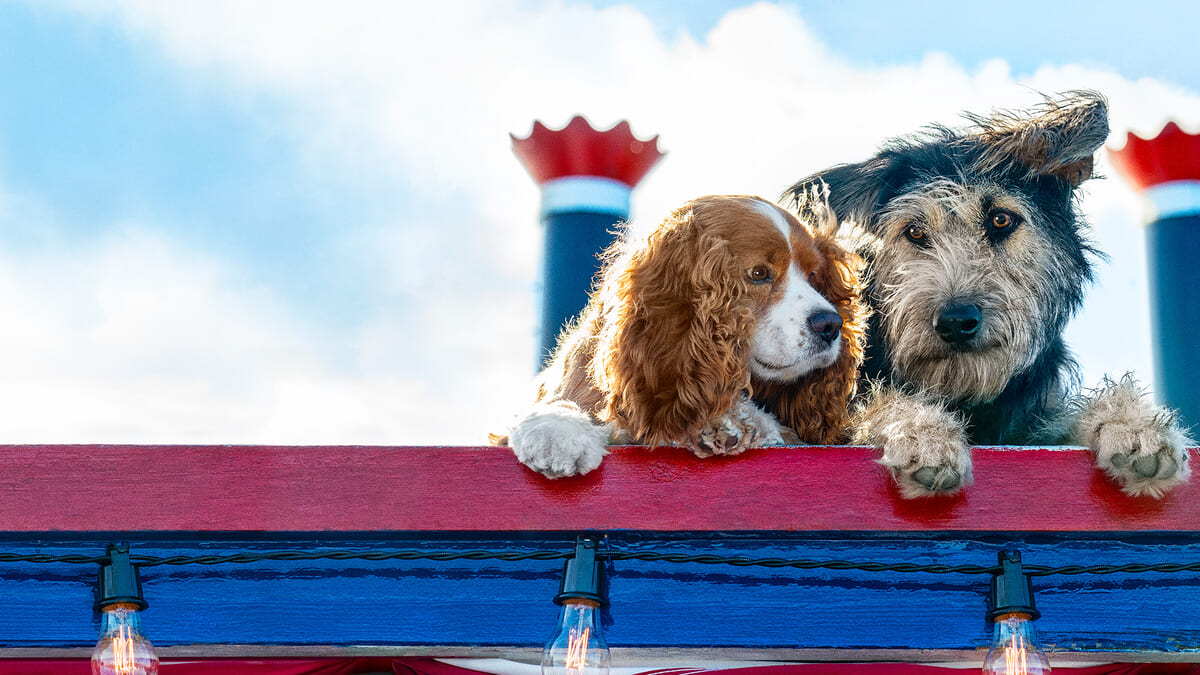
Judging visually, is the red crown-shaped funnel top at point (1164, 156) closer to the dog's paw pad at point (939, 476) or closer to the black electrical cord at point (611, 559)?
the black electrical cord at point (611, 559)

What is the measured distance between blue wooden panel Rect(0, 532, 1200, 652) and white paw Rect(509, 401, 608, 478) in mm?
201

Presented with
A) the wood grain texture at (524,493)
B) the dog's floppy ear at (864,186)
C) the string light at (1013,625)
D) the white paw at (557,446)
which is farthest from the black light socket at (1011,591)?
the dog's floppy ear at (864,186)

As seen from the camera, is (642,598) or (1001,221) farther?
(1001,221)

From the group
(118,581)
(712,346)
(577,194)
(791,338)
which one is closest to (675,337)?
(712,346)

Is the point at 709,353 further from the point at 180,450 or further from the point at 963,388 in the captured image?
the point at 180,450

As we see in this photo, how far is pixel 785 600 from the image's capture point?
2.64 meters

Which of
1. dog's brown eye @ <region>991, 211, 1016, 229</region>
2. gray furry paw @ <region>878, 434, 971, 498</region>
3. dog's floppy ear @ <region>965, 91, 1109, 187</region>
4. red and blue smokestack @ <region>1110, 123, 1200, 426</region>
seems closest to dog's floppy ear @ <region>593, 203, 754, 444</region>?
gray furry paw @ <region>878, 434, 971, 498</region>

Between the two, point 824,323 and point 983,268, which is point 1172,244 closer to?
point 983,268

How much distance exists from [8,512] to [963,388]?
229cm

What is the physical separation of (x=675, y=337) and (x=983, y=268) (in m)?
0.96

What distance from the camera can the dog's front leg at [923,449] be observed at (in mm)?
2412

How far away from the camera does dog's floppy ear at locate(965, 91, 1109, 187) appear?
10.6 ft

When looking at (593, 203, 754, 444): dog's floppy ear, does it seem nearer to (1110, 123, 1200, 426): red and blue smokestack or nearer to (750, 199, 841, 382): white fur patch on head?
(750, 199, 841, 382): white fur patch on head

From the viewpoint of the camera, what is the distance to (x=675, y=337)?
2725 millimetres
